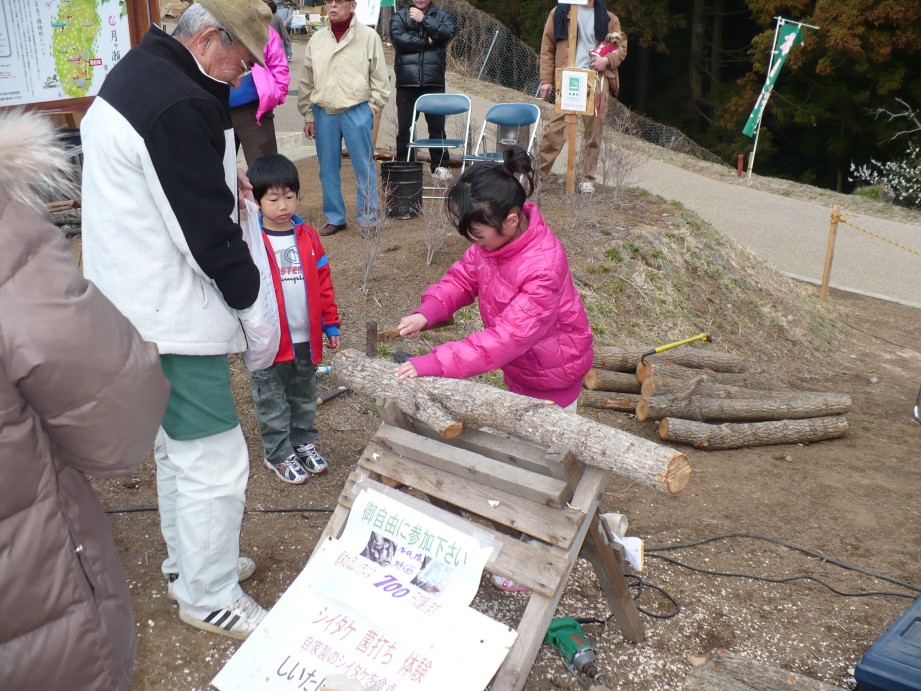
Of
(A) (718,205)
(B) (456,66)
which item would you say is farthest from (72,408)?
(B) (456,66)

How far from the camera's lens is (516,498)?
8.17 feet

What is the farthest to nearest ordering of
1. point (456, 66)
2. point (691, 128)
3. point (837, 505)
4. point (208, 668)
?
point (691, 128), point (456, 66), point (837, 505), point (208, 668)

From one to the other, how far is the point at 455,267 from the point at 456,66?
15875 mm

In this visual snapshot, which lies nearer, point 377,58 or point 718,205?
point 377,58

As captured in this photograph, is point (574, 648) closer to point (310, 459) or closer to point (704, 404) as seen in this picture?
point (310, 459)

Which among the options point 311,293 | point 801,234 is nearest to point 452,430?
point 311,293

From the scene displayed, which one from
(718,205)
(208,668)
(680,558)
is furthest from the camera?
(718,205)

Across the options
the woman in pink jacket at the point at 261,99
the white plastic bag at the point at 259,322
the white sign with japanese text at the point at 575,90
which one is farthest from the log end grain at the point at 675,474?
the white sign with japanese text at the point at 575,90

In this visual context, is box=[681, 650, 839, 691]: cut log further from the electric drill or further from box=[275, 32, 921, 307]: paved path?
box=[275, 32, 921, 307]: paved path

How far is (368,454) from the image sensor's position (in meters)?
2.78

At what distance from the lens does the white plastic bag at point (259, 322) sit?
2541mm

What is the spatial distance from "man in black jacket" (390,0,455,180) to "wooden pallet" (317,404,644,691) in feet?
18.4

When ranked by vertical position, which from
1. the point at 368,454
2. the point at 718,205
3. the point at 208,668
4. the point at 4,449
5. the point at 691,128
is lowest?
the point at 691,128

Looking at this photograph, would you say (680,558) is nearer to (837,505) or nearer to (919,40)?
(837,505)
